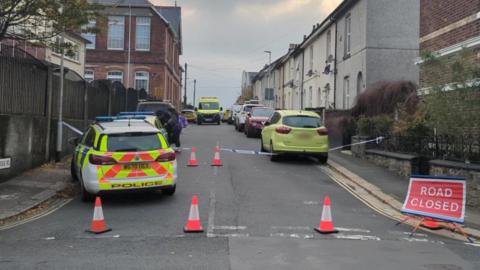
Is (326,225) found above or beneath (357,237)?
above

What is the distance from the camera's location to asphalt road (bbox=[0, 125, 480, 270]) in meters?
6.59

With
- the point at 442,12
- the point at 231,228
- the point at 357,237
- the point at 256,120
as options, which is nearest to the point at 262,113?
the point at 256,120

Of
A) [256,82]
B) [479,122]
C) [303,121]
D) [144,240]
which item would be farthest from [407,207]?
[256,82]

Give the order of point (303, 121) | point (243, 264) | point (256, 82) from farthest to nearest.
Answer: point (256, 82)
point (303, 121)
point (243, 264)

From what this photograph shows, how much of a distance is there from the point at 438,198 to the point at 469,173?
8.75 ft

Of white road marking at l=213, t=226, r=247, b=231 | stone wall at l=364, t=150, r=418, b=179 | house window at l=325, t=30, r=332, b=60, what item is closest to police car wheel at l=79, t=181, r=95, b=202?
white road marking at l=213, t=226, r=247, b=231

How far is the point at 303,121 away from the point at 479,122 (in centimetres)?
703

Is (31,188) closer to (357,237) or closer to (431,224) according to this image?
(357,237)

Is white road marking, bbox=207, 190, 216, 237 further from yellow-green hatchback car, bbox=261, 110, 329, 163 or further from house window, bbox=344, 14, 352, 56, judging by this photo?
house window, bbox=344, 14, 352, 56

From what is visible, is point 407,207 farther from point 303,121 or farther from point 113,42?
point 113,42

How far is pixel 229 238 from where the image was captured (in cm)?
773

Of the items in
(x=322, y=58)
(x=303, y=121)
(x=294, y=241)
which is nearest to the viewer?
(x=294, y=241)

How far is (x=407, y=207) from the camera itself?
923cm

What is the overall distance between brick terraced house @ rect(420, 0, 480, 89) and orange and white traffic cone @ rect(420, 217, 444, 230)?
3.41m
